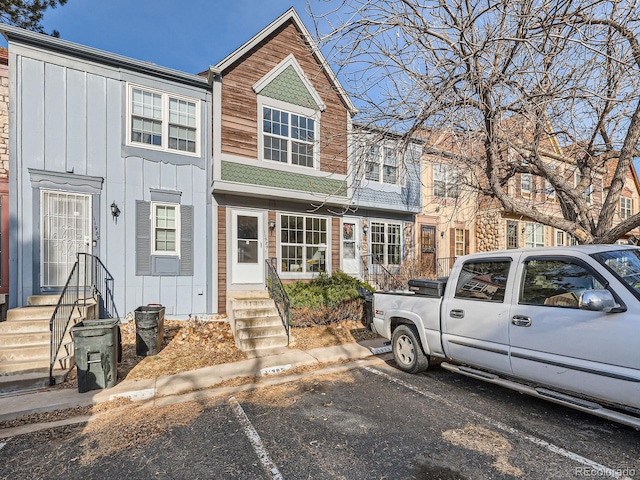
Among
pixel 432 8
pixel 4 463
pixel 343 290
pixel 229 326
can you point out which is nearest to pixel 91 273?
pixel 229 326

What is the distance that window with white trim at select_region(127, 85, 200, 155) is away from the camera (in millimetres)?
8820

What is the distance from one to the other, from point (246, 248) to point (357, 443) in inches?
285

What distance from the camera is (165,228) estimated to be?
9078mm

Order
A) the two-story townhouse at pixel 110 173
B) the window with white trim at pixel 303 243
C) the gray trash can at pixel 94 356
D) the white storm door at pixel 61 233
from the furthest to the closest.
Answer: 1. the window with white trim at pixel 303 243
2. the white storm door at pixel 61 233
3. the two-story townhouse at pixel 110 173
4. the gray trash can at pixel 94 356

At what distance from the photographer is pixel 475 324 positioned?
14.6 ft

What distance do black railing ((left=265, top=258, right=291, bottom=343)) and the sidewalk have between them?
0.96 meters

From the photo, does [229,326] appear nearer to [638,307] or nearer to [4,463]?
[4,463]

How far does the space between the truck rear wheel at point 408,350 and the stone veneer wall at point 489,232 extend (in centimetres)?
1304

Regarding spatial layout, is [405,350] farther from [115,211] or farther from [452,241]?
[452,241]

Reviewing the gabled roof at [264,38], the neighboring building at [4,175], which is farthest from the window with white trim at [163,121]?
the neighboring building at [4,175]

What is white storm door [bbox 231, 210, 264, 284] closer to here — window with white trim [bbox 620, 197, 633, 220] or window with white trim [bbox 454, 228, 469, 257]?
window with white trim [bbox 454, 228, 469, 257]

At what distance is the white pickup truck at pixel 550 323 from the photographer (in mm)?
3164

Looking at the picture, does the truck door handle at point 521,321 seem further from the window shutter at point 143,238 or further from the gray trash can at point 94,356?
the window shutter at point 143,238

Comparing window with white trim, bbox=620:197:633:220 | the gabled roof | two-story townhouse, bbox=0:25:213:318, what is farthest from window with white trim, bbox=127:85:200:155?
window with white trim, bbox=620:197:633:220
